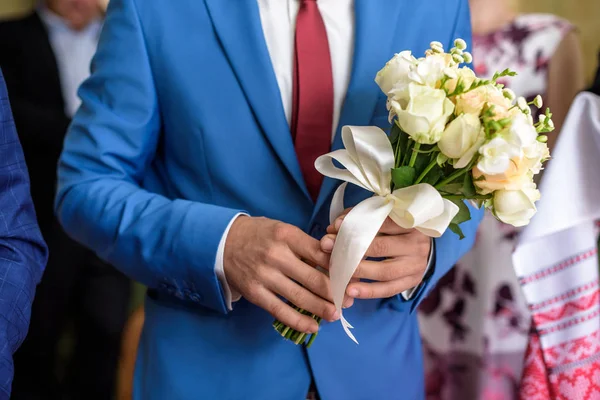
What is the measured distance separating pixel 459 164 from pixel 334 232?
221 millimetres

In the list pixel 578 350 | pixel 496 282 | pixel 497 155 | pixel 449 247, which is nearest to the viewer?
pixel 497 155

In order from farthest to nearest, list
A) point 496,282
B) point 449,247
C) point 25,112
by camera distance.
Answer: point 25,112 → point 496,282 → point 449,247

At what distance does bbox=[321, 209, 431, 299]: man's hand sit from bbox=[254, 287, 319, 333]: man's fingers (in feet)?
0.27

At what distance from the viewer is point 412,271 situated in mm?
1075

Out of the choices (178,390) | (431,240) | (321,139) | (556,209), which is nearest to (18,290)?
(178,390)

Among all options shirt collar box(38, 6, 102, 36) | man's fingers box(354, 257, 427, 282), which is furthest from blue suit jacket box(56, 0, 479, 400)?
shirt collar box(38, 6, 102, 36)

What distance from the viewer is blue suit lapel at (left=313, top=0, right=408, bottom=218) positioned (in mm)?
1147

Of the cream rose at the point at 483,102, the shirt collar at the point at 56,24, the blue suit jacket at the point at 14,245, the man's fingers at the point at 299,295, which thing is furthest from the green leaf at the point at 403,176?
the shirt collar at the point at 56,24

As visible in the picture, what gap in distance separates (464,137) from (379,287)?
0.99 ft

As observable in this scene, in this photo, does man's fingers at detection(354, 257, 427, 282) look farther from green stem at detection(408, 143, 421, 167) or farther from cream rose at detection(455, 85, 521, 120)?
cream rose at detection(455, 85, 521, 120)

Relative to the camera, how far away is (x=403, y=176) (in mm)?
940

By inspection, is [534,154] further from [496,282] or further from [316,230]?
[496,282]

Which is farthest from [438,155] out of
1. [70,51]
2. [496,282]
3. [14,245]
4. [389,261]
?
[70,51]

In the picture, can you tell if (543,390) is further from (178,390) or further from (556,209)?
(178,390)
